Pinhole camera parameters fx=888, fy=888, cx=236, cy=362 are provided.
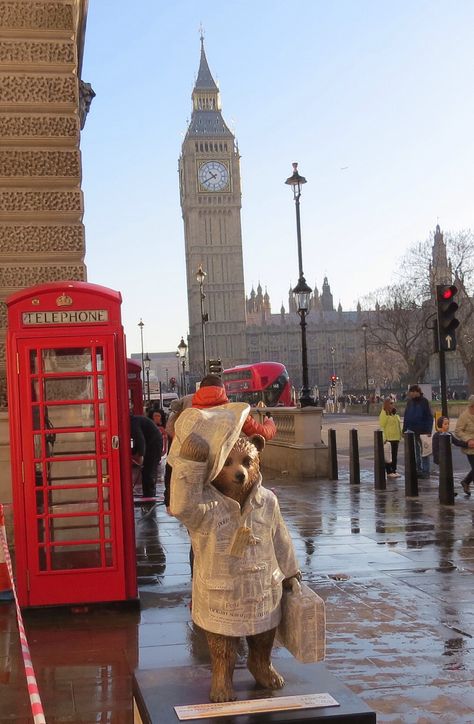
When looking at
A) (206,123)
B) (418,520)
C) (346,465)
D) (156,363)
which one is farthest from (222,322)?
(418,520)

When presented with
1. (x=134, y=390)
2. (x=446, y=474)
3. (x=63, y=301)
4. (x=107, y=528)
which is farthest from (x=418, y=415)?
(x=63, y=301)

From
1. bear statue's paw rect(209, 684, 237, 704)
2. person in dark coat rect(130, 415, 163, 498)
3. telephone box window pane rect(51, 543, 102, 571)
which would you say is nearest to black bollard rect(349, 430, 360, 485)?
person in dark coat rect(130, 415, 163, 498)

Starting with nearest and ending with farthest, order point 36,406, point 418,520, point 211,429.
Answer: point 211,429
point 36,406
point 418,520

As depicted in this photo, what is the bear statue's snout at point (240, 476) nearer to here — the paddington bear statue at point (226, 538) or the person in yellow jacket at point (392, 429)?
the paddington bear statue at point (226, 538)

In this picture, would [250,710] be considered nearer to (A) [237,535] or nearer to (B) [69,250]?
(A) [237,535]

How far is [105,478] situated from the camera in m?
6.75

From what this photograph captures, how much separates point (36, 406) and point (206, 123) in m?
134

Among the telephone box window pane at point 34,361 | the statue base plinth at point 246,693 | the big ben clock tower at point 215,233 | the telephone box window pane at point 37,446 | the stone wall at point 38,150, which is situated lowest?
the statue base plinth at point 246,693

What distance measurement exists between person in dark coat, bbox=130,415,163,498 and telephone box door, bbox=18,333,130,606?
4.59 m

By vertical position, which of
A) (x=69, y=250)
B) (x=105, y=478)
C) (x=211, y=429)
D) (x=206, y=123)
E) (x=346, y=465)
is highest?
(x=206, y=123)

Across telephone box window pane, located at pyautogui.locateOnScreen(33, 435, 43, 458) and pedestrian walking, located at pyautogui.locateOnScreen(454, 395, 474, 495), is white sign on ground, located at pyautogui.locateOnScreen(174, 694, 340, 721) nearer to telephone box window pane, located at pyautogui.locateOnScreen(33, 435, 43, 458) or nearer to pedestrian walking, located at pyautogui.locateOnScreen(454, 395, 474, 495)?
telephone box window pane, located at pyautogui.locateOnScreen(33, 435, 43, 458)

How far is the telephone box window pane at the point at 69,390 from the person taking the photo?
6.75m

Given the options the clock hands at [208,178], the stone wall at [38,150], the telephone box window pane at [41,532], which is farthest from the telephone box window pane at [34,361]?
the clock hands at [208,178]

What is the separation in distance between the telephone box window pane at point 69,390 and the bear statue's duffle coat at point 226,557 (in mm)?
3343
